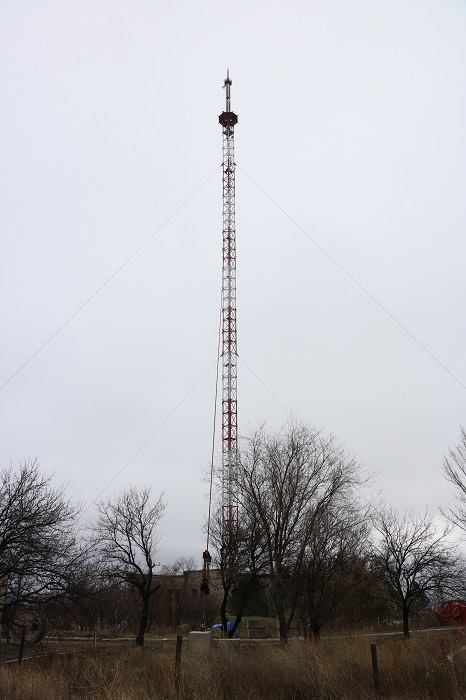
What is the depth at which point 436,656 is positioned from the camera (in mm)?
13219

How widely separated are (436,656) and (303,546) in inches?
389

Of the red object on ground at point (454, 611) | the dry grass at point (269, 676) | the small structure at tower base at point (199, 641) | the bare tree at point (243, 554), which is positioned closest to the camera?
the dry grass at point (269, 676)

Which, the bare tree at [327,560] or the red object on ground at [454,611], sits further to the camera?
the red object on ground at [454,611]

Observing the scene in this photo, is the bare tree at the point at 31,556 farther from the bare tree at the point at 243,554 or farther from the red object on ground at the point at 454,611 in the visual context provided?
the red object on ground at the point at 454,611

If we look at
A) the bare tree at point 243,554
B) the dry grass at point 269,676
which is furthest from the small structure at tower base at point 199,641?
the bare tree at point 243,554

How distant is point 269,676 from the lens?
12.9 metres

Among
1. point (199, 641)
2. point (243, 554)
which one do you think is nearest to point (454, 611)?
point (243, 554)

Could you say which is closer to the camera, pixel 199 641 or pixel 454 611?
pixel 199 641

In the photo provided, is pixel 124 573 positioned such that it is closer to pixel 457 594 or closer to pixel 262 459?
pixel 262 459

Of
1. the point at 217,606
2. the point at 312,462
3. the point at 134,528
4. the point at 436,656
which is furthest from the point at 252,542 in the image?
the point at 217,606

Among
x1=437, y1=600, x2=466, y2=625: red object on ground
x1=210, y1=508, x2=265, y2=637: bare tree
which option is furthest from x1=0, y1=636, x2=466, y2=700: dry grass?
x1=437, y1=600, x2=466, y2=625: red object on ground

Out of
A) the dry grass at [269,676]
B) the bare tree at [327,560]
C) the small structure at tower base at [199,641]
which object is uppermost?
the bare tree at [327,560]

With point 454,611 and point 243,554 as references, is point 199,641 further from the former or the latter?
point 454,611

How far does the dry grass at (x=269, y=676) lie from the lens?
11.4 metres
